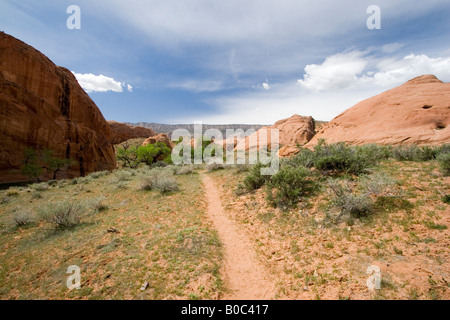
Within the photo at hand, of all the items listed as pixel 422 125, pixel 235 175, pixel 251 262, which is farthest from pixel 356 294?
pixel 422 125

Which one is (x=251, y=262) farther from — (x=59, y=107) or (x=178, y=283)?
(x=59, y=107)

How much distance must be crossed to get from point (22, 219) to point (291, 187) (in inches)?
494

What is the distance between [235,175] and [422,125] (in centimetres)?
1425

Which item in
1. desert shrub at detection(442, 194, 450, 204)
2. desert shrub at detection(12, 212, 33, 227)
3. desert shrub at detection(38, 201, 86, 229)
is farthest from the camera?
desert shrub at detection(12, 212, 33, 227)

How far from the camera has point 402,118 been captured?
14.4 metres

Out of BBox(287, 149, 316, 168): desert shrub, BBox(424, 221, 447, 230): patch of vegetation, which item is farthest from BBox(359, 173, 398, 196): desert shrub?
BBox(287, 149, 316, 168): desert shrub

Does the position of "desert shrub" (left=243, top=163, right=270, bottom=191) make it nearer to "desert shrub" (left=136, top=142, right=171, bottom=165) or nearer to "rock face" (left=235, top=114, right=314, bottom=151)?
"rock face" (left=235, top=114, right=314, bottom=151)

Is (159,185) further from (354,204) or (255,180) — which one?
(354,204)

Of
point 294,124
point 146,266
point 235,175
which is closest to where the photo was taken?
point 146,266

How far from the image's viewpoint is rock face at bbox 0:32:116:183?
24250 mm

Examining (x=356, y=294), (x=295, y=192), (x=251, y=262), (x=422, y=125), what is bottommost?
(x=251, y=262)

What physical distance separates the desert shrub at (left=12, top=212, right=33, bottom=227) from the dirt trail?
8917 mm

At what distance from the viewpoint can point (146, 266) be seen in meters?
4.80

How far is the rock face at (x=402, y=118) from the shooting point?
12.5m
